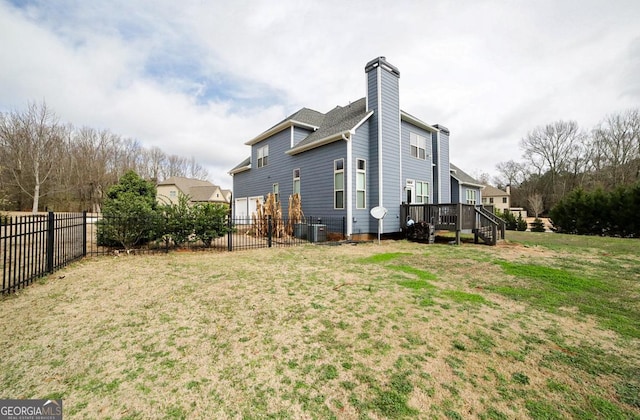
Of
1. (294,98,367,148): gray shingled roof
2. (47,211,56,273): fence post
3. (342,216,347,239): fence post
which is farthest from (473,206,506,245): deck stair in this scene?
(47,211,56,273): fence post

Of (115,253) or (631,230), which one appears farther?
(631,230)

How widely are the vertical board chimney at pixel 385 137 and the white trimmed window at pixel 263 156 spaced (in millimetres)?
7911

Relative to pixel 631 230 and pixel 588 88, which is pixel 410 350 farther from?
pixel 588 88

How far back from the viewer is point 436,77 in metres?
13.4

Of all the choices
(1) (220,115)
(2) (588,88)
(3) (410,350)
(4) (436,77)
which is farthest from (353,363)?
(2) (588,88)

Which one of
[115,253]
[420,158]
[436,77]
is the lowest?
[115,253]

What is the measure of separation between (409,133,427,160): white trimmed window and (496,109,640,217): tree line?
25.4 m

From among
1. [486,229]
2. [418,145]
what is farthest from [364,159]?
[486,229]

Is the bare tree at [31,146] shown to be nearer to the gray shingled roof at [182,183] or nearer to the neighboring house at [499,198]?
the gray shingled roof at [182,183]

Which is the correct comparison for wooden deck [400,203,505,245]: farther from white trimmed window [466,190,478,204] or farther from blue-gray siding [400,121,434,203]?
white trimmed window [466,190,478,204]

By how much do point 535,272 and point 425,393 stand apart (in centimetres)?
562

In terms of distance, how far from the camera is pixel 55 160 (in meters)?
28.8

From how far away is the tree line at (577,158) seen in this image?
3000 centimetres

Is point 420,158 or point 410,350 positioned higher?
point 420,158
